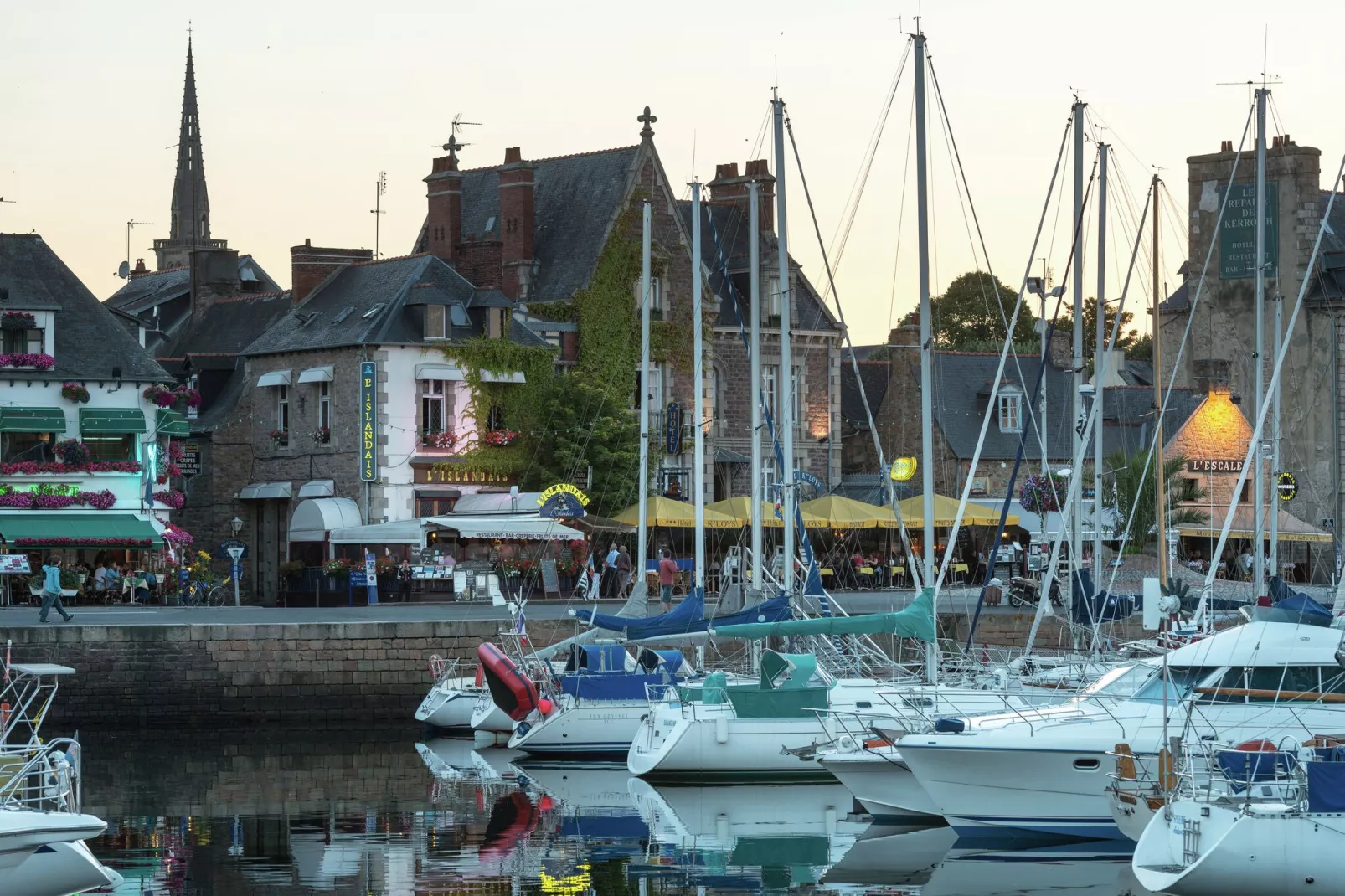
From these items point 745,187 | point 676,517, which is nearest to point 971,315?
point 745,187

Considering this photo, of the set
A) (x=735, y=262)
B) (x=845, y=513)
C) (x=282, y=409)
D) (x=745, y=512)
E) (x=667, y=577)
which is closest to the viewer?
(x=667, y=577)

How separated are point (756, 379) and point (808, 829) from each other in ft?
39.7

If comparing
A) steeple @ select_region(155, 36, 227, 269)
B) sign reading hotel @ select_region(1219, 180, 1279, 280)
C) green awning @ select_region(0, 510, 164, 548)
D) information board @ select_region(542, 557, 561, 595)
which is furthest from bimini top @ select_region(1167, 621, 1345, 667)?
steeple @ select_region(155, 36, 227, 269)

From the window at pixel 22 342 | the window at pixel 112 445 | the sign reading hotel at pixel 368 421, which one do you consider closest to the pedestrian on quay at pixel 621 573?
the sign reading hotel at pixel 368 421

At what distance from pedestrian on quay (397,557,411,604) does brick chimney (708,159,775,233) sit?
18167 millimetres

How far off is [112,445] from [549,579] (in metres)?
10.7

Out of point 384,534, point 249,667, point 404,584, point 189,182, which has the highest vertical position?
point 189,182

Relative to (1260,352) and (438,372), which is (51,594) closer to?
(438,372)

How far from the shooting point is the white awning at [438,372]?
167 ft

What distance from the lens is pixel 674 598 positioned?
41.8 meters

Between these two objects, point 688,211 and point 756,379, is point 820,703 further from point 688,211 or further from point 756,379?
point 688,211

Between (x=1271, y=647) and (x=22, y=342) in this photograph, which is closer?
(x=1271, y=647)

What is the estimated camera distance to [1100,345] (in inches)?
1395

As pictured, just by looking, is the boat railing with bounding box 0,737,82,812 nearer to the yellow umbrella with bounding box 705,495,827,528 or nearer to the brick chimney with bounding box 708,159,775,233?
the yellow umbrella with bounding box 705,495,827,528
